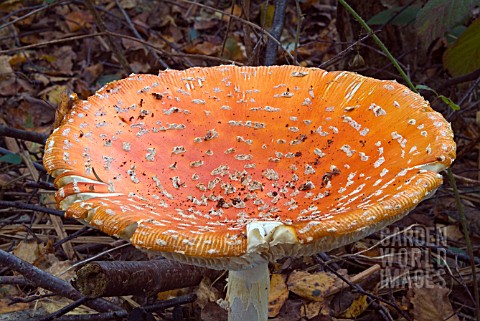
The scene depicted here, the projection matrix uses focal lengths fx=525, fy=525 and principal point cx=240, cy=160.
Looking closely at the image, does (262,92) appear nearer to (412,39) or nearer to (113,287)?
(113,287)

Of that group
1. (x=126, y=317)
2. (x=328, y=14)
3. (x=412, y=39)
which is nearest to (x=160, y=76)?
(x=126, y=317)

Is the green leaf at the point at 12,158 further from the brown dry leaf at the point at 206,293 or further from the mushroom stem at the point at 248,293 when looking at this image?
the mushroom stem at the point at 248,293

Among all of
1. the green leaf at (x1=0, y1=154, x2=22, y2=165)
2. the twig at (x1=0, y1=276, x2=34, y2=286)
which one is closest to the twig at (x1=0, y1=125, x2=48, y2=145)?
the green leaf at (x1=0, y1=154, x2=22, y2=165)

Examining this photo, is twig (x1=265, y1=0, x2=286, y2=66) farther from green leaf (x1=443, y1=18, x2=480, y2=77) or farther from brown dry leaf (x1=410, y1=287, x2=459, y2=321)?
brown dry leaf (x1=410, y1=287, x2=459, y2=321)

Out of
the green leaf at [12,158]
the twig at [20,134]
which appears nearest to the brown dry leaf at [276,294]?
the twig at [20,134]

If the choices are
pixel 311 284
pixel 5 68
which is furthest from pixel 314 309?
pixel 5 68

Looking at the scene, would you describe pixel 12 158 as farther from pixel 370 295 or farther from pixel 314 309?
pixel 370 295
